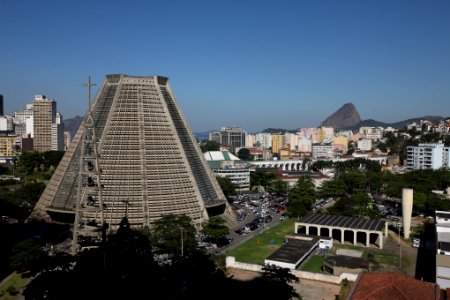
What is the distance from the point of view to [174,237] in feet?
120

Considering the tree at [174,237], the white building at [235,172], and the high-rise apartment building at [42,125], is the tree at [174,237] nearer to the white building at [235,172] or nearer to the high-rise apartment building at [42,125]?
the white building at [235,172]

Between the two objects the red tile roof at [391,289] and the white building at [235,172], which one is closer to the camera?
the red tile roof at [391,289]

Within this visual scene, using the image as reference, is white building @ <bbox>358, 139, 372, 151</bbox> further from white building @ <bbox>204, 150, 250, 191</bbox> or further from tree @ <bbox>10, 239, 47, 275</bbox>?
tree @ <bbox>10, 239, 47, 275</bbox>

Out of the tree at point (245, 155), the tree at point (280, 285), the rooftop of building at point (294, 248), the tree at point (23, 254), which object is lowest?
the rooftop of building at point (294, 248)

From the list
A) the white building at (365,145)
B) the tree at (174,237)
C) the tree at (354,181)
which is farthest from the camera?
the white building at (365,145)

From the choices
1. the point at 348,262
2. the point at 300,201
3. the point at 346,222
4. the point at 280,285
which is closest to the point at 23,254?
the point at 280,285

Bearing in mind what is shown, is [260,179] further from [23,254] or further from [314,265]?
[23,254]

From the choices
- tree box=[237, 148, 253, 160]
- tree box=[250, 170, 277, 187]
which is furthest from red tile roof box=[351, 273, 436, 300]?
tree box=[237, 148, 253, 160]

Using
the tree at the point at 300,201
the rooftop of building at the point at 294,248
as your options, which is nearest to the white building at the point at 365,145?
the tree at the point at 300,201

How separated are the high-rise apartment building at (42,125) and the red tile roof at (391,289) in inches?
5532

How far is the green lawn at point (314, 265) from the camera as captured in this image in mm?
37103

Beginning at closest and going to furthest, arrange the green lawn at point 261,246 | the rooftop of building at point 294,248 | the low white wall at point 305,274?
the low white wall at point 305,274 → the rooftop of building at point 294,248 → the green lawn at point 261,246

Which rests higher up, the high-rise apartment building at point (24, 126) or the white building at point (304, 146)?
the high-rise apartment building at point (24, 126)

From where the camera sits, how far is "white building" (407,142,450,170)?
4026 inches
